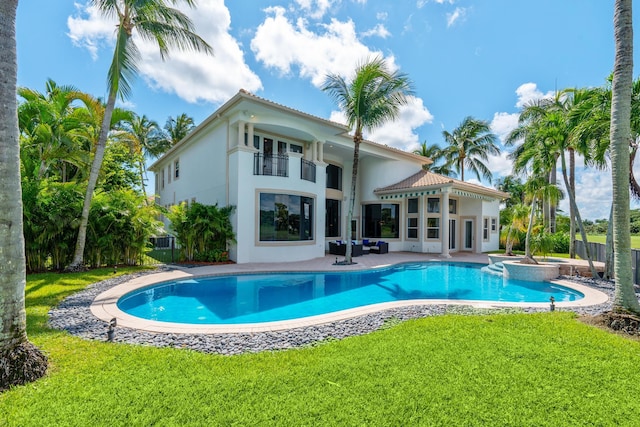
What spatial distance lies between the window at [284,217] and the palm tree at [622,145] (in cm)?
1246

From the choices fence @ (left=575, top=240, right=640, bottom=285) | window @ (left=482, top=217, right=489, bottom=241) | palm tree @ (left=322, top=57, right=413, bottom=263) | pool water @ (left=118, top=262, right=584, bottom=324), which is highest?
palm tree @ (left=322, top=57, right=413, bottom=263)

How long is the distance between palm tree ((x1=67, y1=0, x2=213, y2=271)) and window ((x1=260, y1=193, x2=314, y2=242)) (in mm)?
6924

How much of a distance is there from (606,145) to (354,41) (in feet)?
37.2

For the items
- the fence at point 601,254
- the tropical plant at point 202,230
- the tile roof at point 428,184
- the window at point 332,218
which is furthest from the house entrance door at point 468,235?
the tropical plant at point 202,230

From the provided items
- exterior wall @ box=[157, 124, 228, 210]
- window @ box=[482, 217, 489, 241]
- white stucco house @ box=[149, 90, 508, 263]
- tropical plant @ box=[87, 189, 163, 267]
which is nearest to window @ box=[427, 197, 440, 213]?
white stucco house @ box=[149, 90, 508, 263]

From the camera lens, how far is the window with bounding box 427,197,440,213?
2108 centimetres

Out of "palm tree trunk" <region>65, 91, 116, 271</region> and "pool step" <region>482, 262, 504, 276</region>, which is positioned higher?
"palm tree trunk" <region>65, 91, 116, 271</region>

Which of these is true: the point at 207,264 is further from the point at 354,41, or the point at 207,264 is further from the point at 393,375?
the point at 354,41

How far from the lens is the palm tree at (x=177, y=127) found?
36.6 m

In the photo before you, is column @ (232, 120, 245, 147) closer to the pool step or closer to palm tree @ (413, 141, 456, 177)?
the pool step

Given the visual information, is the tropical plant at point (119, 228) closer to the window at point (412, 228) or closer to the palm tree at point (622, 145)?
the palm tree at point (622, 145)

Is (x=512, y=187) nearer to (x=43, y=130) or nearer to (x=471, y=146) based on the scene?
(x=471, y=146)

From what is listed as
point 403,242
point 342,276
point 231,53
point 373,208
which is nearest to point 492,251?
point 403,242

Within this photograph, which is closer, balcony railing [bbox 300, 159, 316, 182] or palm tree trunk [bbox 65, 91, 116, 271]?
palm tree trunk [bbox 65, 91, 116, 271]
